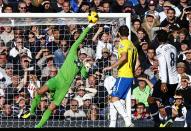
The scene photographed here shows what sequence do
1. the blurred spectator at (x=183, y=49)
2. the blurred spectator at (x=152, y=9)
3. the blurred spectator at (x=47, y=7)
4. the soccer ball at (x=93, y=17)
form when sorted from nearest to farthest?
1. the soccer ball at (x=93, y=17)
2. the blurred spectator at (x=183, y=49)
3. the blurred spectator at (x=47, y=7)
4. the blurred spectator at (x=152, y=9)

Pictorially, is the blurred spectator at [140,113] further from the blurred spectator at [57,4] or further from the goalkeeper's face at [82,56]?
the blurred spectator at [57,4]

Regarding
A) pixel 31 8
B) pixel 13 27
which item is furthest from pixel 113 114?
pixel 31 8

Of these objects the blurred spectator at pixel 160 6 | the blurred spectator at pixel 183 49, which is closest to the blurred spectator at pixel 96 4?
the blurred spectator at pixel 160 6

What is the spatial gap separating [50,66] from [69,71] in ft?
1.95

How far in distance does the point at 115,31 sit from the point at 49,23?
1.00 meters

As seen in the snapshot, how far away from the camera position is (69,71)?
12562mm

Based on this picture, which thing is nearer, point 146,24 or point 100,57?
point 100,57

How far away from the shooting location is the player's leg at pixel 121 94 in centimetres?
1203

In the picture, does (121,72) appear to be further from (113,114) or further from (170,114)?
(170,114)

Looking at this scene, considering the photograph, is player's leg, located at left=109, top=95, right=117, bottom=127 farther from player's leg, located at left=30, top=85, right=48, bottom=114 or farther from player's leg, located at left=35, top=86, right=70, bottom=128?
player's leg, located at left=30, top=85, right=48, bottom=114

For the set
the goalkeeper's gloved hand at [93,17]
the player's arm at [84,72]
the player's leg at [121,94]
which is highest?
the goalkeeper's gloved hand at [93,17]

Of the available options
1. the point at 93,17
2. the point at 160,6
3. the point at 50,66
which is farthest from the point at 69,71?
the point at 160,6

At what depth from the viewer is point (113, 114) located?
40.2 feet

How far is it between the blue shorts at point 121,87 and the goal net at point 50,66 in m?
0.67
